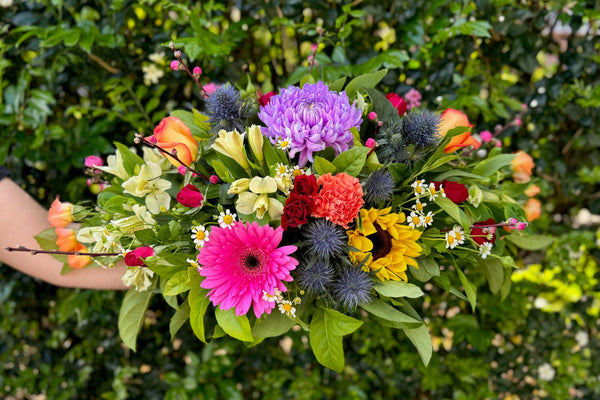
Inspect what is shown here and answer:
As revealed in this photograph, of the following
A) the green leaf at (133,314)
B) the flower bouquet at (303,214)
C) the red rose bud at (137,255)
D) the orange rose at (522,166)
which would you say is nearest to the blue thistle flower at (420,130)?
the flower bouquet at (303,214)

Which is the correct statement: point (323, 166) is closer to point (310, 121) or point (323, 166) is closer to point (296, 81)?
point (310, 121)

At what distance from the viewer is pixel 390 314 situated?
0.61 metres

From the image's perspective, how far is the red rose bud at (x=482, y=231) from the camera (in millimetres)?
627

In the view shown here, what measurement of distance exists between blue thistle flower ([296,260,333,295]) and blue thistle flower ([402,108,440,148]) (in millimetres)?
235

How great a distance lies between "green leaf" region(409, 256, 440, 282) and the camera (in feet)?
2.13

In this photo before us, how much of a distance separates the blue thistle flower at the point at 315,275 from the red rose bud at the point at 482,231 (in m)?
0.24

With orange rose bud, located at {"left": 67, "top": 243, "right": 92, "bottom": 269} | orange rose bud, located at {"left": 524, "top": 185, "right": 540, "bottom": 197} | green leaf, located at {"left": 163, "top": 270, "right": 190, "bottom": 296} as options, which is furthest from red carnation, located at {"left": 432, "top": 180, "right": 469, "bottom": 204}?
orange rose bud, located at {"left": 67, "top": 243, "right": 92, "bottom": 269}

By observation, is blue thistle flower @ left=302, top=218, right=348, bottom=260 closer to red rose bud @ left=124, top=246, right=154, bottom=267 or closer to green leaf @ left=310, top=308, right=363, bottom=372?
green leaf @ left=310, top=308, right=363, bottom=372

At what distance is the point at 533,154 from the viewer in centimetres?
121

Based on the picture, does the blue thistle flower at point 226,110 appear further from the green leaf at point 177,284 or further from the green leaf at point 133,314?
the green leaf at point 133,314

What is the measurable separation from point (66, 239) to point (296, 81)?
1.87ft

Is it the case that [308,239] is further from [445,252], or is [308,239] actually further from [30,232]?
[30,232]

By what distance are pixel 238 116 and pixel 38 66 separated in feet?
2.55

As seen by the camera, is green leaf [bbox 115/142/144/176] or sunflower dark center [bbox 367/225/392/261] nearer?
sunflower dark center [bbox 367/225/392/261]
